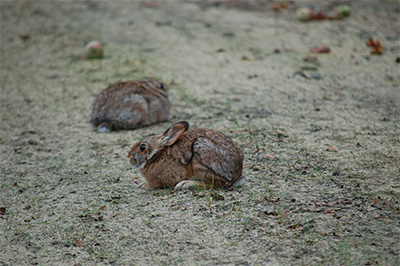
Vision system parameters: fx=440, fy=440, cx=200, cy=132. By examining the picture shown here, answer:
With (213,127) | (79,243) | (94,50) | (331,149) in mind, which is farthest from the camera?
(94,50)

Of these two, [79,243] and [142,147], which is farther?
[142,147]

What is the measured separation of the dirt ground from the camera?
13.2 feet

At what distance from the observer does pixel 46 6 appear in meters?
13.3

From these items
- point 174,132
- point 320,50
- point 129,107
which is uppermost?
point 320,50

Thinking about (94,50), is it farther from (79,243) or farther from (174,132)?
(79,243)

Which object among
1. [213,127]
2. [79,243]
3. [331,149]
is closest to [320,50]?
[213,127]

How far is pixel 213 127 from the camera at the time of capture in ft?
21.8

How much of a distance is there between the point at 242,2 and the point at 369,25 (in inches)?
158

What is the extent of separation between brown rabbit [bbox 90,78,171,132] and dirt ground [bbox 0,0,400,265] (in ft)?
0.66

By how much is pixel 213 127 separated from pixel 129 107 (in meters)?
1.36

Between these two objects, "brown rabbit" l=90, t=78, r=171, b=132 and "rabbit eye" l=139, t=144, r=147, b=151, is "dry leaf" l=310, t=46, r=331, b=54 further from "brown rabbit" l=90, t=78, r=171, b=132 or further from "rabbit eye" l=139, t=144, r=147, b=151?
"rabbit eye" l=139, t=144, r=147, b=151

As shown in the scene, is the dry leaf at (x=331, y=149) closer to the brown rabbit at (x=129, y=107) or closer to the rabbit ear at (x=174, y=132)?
the rabbit ear at (x=174, y=132)

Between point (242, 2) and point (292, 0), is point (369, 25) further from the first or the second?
point (242, 2)

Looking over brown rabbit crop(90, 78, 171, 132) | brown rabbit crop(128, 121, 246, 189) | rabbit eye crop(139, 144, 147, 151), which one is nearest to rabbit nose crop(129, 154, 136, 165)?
brown rabbit crop(128, 121, 246, 189)
